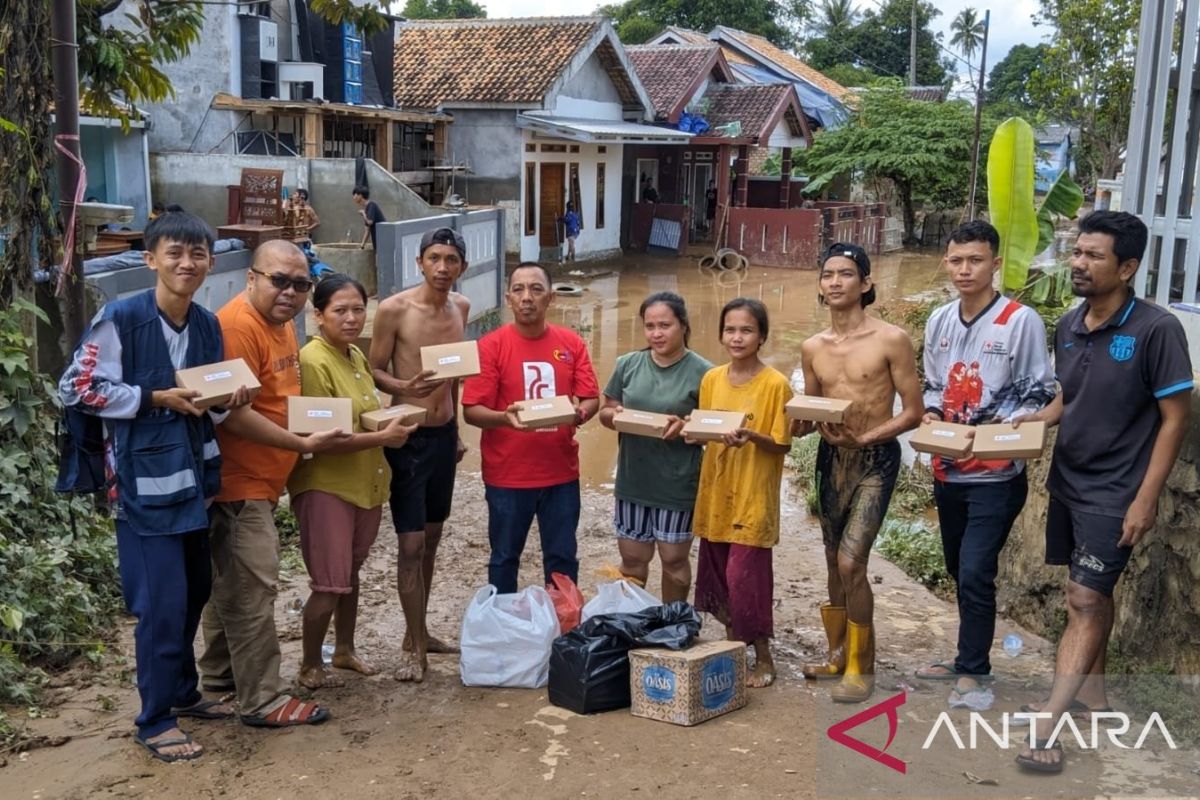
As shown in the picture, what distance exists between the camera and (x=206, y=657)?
436cm

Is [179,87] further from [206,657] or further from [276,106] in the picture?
[206,657]

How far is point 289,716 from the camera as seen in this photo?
4.00m

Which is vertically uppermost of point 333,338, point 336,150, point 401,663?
point 336,150

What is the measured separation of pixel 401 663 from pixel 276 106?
14.8 meters

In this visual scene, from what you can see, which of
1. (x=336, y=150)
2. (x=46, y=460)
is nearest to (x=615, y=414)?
(x=46, y=460)

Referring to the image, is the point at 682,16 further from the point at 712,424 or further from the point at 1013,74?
the point at 712,424

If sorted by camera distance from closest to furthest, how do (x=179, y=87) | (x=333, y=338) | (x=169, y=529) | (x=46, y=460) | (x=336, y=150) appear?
(x=169, y=529)
(x=333, y=338)
(x=46, y=460)
(x=179, y=87)
(x=336, y=150)

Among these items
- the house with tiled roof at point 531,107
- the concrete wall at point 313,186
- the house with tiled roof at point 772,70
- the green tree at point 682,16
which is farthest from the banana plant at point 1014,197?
the green tree at point 682,16

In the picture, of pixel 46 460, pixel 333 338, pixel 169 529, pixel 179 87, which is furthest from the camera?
pixel 179 87

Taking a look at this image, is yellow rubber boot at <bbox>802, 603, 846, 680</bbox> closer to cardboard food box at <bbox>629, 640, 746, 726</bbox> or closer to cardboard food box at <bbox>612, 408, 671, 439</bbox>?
cardboard food box at <bbox>629, 640, 746, 726</bbox>

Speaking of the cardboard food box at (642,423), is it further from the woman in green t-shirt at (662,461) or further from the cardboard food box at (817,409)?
the cardboard food box at (817,409)

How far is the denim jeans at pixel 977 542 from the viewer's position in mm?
4199

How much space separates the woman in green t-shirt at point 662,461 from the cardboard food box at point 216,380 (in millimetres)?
1496

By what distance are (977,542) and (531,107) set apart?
18832 millimetres
